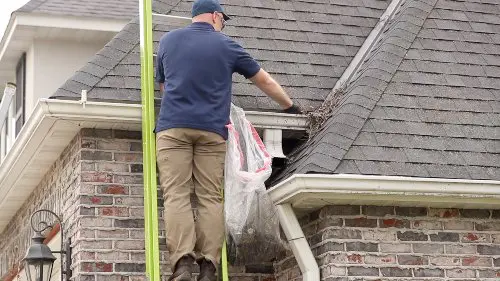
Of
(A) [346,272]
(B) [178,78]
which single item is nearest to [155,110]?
(B) [178,78]

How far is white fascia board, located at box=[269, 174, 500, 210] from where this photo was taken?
306 inches

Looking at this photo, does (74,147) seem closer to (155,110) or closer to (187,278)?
(155,110)

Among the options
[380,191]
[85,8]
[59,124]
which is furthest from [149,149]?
[85,8]

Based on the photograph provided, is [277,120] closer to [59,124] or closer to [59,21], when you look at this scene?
[59,124]

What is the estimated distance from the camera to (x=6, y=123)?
13312mm

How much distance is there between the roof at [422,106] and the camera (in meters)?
8.16

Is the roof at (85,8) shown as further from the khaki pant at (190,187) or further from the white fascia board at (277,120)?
the khaki pant at (190,187)

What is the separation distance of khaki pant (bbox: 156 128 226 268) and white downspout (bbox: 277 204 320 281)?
0.51m

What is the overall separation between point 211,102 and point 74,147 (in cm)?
151

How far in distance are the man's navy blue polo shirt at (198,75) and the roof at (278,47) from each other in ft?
2.37

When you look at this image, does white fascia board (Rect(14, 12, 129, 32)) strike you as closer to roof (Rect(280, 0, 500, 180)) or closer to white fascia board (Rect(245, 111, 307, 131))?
roof (Rect(280, 0, 500, 180))

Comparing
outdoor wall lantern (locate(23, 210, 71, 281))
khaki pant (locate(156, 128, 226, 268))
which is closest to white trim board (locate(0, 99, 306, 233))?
khaki pant (locate(156, 128, 226, 268))

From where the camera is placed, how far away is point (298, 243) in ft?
26.8

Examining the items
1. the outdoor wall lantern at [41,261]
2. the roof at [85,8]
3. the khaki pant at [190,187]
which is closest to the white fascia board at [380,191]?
the khaki pant at [190,187]
